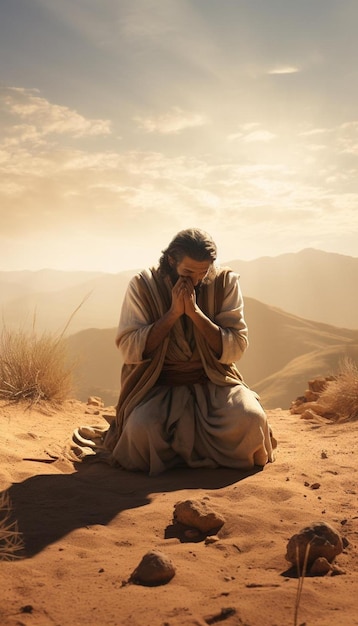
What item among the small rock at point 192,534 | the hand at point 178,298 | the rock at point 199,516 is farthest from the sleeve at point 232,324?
the small rock at point 192,534

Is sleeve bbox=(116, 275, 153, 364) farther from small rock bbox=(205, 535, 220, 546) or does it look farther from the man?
small rock bbox=(205, 535, 220, 546)

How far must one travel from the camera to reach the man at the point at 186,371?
4215mm

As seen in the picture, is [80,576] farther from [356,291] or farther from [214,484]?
[356,291]

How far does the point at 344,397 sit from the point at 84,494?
14.2 ft

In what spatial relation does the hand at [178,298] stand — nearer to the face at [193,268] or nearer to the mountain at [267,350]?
the face at [193,268]

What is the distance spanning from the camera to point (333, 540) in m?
2.61

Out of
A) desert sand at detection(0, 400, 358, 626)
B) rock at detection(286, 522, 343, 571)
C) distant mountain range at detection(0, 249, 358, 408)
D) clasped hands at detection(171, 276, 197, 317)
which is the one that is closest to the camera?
desert sand at detection(0, 400, 358, 626)

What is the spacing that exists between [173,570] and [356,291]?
6249 centimetres

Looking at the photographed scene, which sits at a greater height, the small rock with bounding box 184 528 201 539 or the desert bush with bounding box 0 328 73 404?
the desert bush with bounding box 0 328 73 404

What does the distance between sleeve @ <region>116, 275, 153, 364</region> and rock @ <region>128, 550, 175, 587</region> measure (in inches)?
78.5

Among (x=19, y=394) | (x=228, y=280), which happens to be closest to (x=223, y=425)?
(x=228, y=280)

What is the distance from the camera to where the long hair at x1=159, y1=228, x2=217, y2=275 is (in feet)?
13.6

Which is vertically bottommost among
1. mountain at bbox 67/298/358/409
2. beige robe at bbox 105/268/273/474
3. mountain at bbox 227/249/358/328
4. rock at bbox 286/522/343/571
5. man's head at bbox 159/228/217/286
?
mountain at bbox 67/298/358/409

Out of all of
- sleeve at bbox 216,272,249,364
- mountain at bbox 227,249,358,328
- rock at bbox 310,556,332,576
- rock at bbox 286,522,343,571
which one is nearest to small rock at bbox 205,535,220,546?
rock at bbox 286,522,343,571
